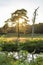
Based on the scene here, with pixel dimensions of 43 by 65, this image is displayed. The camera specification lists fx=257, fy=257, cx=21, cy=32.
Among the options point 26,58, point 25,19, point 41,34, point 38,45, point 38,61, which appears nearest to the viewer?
point 38,61

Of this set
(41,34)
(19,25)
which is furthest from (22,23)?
(41,34)

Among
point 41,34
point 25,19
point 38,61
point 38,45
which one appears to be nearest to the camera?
point 38,61

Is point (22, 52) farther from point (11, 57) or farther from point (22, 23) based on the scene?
point (22, 23)

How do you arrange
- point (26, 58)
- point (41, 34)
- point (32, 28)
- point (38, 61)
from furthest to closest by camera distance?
point (32, 28), point (41, 34), point (26, 58), point (38, 61)

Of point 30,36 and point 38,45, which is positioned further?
point 38,45

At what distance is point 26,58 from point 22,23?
8863 mm

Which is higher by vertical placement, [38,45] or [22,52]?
[22,52]

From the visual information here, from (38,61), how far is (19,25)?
29.7 feet

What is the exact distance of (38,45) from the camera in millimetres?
11469

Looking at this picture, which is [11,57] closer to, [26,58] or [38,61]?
[26,58]

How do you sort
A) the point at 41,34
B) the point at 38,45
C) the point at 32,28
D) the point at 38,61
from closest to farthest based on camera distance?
1. the point at 38,61
2. the point at 41,34
3. the point at 32,28
4. the point at 38,45

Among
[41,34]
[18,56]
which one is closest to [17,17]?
[41,34]

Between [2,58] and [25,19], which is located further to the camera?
[25,19]

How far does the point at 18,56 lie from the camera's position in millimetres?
1737
